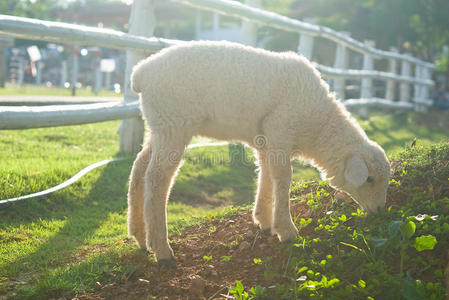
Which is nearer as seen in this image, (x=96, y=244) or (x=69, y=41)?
(x=96, y=244)

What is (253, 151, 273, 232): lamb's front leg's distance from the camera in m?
3.74

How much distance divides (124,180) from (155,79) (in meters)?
2.10

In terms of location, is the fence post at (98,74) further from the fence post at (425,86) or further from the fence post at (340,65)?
the fence post at (425,86)

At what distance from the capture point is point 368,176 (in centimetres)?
353

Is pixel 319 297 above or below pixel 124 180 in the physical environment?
above

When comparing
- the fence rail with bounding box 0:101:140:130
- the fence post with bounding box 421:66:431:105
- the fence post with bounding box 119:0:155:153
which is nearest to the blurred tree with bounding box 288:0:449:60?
the fence post with bounding box 421:66:431:105

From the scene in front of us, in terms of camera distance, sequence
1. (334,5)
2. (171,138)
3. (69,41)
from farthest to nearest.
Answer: (334,5) → (69,41) → (171,138)

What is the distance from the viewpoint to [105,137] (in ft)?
23.8

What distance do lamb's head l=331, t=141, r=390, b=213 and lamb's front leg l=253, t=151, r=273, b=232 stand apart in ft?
1.74

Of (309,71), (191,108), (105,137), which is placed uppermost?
(309,71)

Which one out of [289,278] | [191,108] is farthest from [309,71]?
[289,278]

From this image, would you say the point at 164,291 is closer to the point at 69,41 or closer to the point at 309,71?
the point at 309,71

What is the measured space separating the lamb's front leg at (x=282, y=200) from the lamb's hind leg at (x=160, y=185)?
2.30 feet

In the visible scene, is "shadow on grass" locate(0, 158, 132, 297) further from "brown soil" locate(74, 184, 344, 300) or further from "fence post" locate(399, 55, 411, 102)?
"fence post" locate(399, 55, 411, 102)
